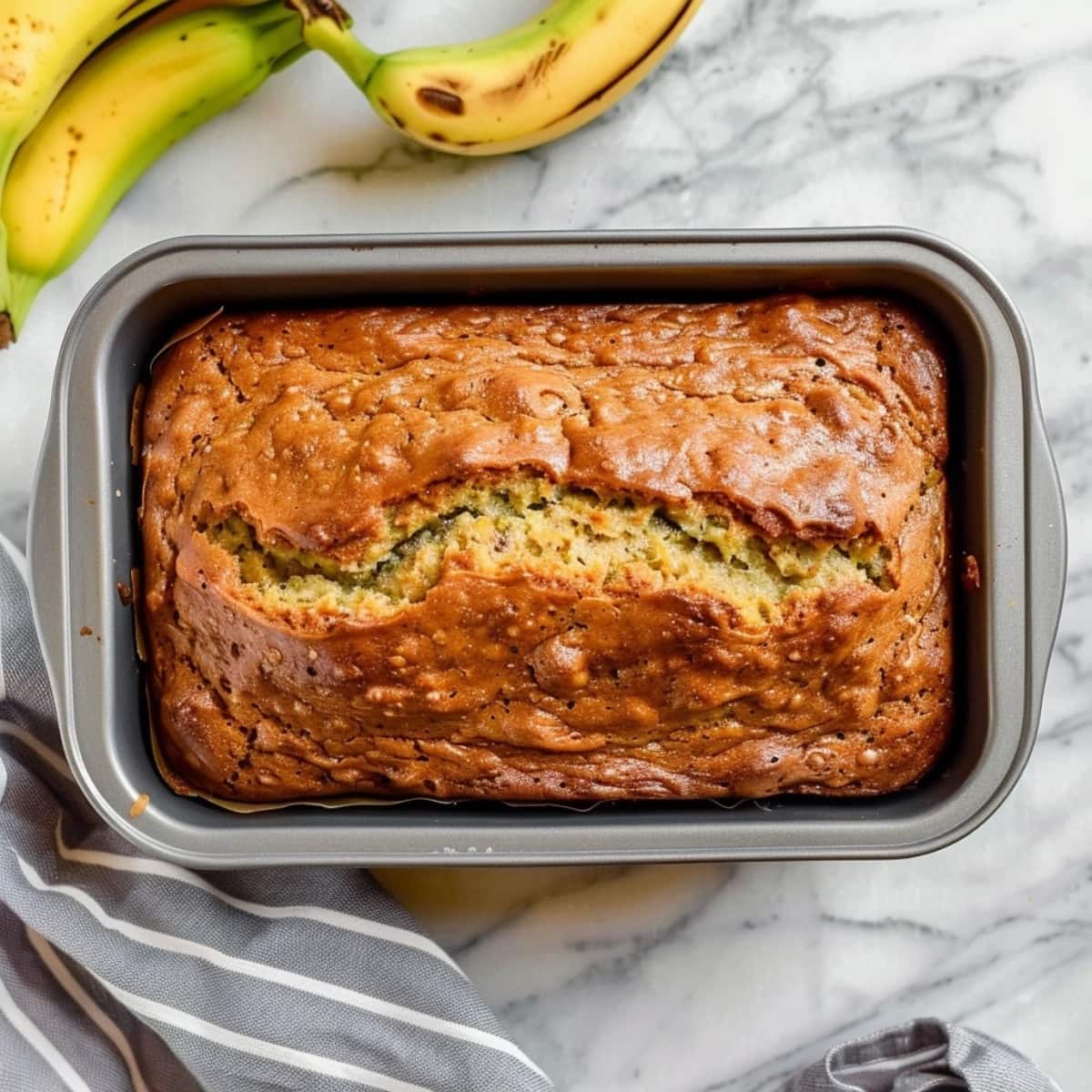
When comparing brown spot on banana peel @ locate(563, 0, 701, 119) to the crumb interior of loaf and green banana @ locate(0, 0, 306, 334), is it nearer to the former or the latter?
green banana @ locate(0, 0, 306, 334)

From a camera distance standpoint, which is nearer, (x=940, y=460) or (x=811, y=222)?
(x=940, y=460)

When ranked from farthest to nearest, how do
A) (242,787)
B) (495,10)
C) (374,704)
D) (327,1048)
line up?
(495,10)
(327,1048)
(242,787)
(374,704)

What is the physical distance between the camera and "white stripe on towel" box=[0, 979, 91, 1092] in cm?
179

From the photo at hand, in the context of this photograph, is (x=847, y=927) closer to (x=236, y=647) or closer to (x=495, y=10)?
(x=236, y=647)

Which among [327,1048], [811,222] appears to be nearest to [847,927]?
[327,1048]

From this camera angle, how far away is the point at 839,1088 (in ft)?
5.70

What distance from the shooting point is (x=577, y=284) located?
1561mm

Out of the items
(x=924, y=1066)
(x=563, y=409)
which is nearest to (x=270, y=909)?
(x=563, y=409)

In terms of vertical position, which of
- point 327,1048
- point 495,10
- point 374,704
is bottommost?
point 327,1048

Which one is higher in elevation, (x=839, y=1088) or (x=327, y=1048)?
(x=327, y=1048)

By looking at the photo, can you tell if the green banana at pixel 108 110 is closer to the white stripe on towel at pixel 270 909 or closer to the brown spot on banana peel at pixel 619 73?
the brown spot on banana peel at pixel 619 73

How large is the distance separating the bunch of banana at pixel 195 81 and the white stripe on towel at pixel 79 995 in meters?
0.91

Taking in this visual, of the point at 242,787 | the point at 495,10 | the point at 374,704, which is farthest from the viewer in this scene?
the point at 495,10

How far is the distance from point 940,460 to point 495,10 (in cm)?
96
